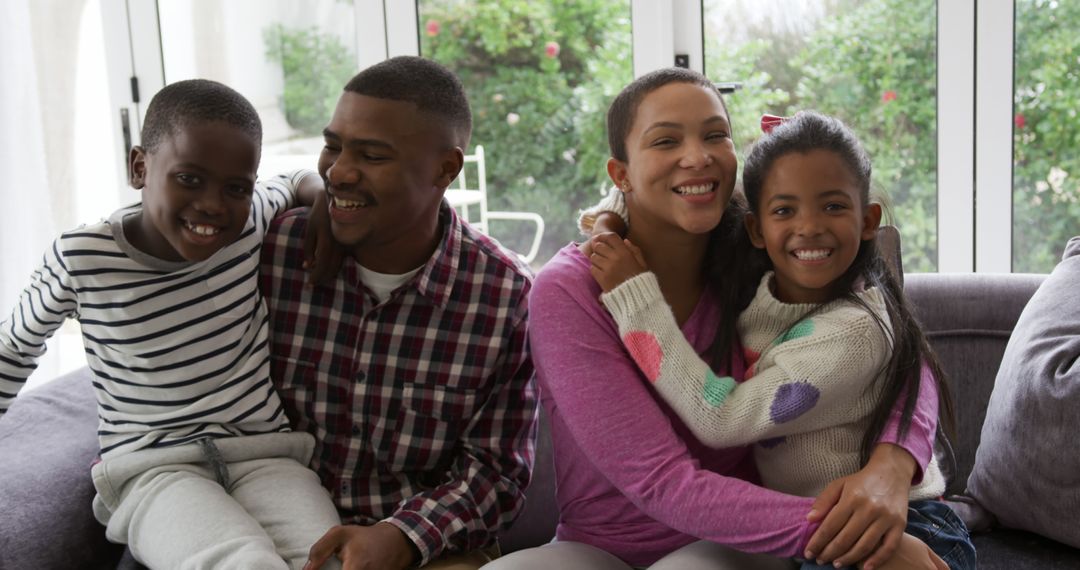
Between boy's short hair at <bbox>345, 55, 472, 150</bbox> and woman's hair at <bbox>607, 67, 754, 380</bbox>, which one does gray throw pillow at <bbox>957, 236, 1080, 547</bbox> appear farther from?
boy's short hair at <bbox>345, 55, 472, 150</bbox>

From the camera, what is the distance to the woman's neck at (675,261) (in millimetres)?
1672

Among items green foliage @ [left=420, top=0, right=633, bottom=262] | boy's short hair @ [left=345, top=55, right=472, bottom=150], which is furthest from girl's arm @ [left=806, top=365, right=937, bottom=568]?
green foliage @ [left=420, top=0, right=633, bottom=262]

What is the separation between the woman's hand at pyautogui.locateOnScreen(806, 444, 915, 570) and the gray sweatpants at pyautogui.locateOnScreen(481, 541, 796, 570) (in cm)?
14

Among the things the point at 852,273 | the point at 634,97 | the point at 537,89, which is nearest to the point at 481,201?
the point at 537,89

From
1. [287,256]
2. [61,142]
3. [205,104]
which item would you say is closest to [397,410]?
[287,256]

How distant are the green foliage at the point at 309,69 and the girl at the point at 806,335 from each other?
205 centimetres

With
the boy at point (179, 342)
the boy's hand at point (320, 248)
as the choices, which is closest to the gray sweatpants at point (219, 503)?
the boy at point (179, 342)

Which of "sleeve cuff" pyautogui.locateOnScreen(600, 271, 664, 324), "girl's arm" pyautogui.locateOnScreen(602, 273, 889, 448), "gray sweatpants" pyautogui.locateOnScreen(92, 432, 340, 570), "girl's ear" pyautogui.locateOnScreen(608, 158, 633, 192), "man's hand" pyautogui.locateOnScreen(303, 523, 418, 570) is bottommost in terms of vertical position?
"man's hand" pyautogui.locateOnScreen(303, 523, 418, 570)

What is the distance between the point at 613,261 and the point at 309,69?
7.09 ft

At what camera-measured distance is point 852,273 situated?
164 cm

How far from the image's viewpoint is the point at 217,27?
3.51m

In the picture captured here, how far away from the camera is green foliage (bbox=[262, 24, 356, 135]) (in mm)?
3451

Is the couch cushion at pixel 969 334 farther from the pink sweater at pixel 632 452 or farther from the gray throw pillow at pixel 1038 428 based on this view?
the pink sweater at pixel 632 452

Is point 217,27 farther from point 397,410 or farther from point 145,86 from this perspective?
point 397,410
